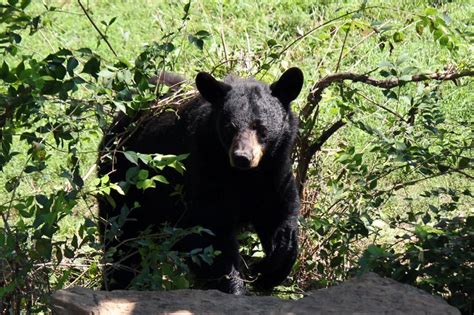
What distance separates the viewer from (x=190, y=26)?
461 inches

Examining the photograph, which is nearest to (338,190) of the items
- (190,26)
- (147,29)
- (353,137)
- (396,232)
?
(396,232)

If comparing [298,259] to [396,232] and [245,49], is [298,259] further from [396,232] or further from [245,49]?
[245,49]

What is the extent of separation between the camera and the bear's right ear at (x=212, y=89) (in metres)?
7.15

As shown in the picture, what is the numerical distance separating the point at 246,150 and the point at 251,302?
80.1 inches

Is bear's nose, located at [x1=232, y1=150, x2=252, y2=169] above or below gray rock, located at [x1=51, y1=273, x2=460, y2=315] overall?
above

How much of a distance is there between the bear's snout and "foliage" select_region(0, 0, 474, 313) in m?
0.58

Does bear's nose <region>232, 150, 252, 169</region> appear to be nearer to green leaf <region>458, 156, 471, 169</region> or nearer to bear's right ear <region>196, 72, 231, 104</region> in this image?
bear's right ear <region>196, 72, 231, 104</region>

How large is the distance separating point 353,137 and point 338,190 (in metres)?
2.56

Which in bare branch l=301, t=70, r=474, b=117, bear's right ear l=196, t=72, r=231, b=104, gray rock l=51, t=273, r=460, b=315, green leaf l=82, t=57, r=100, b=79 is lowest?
gray rock l=51, t=273, r=460, b=315

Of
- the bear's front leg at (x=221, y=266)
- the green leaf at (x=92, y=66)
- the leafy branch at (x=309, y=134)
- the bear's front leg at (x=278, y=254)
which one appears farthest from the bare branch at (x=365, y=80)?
the green leaf at (x=92, y=66)

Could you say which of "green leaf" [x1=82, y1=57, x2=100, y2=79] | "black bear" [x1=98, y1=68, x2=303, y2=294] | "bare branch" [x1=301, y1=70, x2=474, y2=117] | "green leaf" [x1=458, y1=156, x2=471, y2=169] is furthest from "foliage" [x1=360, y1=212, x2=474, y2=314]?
"green leaf" [x1=82, y1=57, x2=100, y2=79]

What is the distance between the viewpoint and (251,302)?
4.93m

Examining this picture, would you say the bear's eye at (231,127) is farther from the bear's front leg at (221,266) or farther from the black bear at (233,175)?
the bear's front leg at (221,266)

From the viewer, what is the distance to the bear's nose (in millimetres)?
6742
